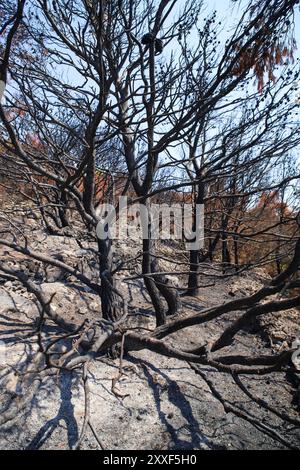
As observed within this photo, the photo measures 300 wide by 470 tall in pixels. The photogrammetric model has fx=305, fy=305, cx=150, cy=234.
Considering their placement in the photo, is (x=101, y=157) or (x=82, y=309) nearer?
(x=82, y=309)

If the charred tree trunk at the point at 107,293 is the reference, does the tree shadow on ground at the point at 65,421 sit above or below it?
below

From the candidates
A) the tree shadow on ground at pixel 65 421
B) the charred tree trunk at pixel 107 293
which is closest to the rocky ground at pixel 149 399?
the tree shadow on ground at pixel 65 421

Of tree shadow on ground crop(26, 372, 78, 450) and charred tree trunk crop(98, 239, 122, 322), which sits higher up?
charred tree trunk crop(98, 239, 122, 322)

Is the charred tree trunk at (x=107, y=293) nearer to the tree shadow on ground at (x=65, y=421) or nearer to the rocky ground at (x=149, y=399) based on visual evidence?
the rocky ground at (x=149, y=399)

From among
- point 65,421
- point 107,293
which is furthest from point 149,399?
point 107,293

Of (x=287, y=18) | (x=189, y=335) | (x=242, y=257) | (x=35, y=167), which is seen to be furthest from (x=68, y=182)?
(x=242, y=257)

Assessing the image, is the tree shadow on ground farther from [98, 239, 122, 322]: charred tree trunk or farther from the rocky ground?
[98, 239, 122, 322]: charred tree trunk

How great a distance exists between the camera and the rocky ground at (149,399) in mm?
2273

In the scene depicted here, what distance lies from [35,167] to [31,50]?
5.50 ft

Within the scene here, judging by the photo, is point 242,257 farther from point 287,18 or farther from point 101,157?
point 287,18

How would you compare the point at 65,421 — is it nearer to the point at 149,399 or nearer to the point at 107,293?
the point at 149,399

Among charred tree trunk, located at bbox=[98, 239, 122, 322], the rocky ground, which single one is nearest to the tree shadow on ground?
the rocky ground

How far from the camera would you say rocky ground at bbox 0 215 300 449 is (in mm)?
2273
